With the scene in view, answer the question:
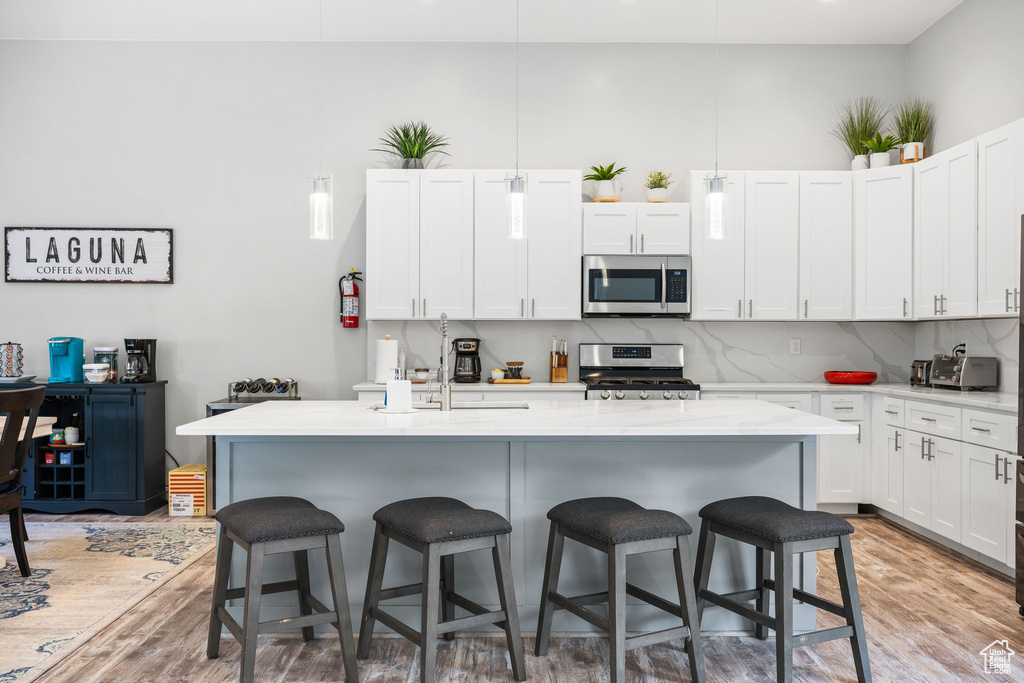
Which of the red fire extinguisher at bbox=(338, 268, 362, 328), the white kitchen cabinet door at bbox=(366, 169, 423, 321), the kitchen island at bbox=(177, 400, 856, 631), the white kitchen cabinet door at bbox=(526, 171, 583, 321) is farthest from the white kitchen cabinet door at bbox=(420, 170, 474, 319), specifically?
the kitchen island at bbox=(177, 400, 856, 631)

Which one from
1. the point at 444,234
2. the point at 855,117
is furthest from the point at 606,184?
the point at 855,117

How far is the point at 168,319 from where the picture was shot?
5.09 m

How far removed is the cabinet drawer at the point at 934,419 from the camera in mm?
3723

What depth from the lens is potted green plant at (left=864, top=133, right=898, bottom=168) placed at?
4.70 metres

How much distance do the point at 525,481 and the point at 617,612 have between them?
0.68 meters

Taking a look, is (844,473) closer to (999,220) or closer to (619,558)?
(999,220)

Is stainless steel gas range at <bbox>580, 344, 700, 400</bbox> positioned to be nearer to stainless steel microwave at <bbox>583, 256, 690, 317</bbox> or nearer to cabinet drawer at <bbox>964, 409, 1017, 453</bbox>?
stainless steel microwave at <bbox>583, 256, 690, 317</bbox>

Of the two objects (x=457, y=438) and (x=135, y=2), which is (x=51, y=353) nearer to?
(x=135, y=2)

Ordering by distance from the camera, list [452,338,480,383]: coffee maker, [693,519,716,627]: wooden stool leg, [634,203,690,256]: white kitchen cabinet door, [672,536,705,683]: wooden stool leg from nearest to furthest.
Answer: [672,536,705,683]: wooden stool leg, [693,519,716,627]: wooden stool leg, [634,203,690,256]: white kitchen cabinet door, [452,338,480,383]: coffee maker

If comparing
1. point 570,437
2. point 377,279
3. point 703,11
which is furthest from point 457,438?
point 703,11

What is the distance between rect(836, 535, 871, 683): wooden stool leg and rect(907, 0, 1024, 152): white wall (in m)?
3.13

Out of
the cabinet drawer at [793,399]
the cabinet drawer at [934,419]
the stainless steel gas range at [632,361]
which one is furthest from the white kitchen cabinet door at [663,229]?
the cabinet drawer at [934,419]

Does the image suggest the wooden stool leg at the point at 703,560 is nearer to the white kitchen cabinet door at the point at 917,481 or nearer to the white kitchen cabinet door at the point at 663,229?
the white kitchen cabinet door at the point at 917,481

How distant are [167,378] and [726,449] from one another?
4.17 metres
